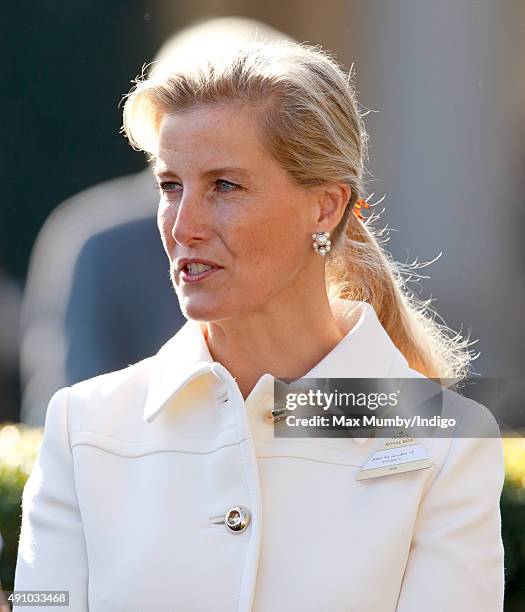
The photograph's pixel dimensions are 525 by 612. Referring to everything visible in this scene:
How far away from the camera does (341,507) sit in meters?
2.71

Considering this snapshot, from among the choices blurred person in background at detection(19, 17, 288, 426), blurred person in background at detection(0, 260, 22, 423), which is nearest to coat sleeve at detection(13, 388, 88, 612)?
blurred person in background at detection(19, 17, 288, 426)

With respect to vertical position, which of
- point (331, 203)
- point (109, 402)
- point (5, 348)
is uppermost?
point (5, 348)

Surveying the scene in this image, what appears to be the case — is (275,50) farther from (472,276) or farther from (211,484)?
(472,276)

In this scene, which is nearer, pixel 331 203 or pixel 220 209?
pixel 220 209

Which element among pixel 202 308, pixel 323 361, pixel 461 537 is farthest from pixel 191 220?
pixel 461 537

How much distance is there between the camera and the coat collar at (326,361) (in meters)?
2.80

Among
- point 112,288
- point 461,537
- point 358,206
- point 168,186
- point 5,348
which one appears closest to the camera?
point 461,537

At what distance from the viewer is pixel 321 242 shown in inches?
113

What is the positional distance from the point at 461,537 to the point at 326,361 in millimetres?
472

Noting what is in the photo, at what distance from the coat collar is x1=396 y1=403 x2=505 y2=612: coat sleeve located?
20 cm

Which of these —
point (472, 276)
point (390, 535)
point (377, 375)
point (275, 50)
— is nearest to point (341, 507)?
point (390, 535)

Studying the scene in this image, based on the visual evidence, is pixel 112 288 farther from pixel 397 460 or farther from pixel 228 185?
pixel 397 460

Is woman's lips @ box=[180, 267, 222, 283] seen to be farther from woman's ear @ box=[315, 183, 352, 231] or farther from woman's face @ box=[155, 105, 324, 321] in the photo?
woman's ear @ box=[315, 183, 352, 231]

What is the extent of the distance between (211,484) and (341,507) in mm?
262
